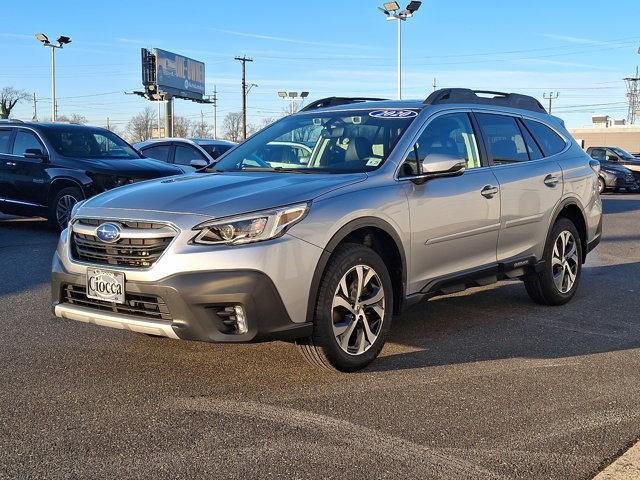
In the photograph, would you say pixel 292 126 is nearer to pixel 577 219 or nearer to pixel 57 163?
pixel 577 219

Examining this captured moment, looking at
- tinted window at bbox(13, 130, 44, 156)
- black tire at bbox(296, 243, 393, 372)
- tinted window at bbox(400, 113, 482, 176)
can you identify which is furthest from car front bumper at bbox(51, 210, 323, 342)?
tinted window at bbox(13, 130, 44, 156)

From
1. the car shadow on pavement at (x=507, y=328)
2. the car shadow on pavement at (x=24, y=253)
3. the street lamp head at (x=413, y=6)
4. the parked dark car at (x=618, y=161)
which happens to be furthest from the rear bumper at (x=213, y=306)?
the street lamp head at (x=413, y=6)

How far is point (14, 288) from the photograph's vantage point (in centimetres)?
697

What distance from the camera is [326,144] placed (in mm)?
5281

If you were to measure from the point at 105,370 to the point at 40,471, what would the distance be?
4.62 feet

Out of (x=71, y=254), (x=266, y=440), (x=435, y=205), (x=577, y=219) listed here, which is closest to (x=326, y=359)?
(x=266, y=440)

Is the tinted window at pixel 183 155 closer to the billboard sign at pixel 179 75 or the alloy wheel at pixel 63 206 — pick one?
the alloy wheel at pixel 63 206

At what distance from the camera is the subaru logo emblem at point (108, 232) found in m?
4.15

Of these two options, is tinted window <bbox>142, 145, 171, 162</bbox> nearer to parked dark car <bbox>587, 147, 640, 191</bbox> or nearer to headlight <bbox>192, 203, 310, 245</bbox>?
headlight <bbox>192, 203, 310, 245</bbox>

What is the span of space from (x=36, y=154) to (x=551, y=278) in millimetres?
8026

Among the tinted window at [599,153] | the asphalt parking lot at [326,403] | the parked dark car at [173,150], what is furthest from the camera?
the tinted window at [599,153]

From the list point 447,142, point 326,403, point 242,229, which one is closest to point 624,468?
point 326,403

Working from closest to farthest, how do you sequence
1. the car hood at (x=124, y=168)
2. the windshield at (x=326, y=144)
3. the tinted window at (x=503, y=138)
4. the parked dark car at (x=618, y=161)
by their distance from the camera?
the windshield at (x=326, y=144), the tinted window at (x=503, y=138), the car hood at (x=124, y=168), the parked dark car at (x=618, y=161)

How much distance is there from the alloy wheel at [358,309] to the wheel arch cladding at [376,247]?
7.6 inches
